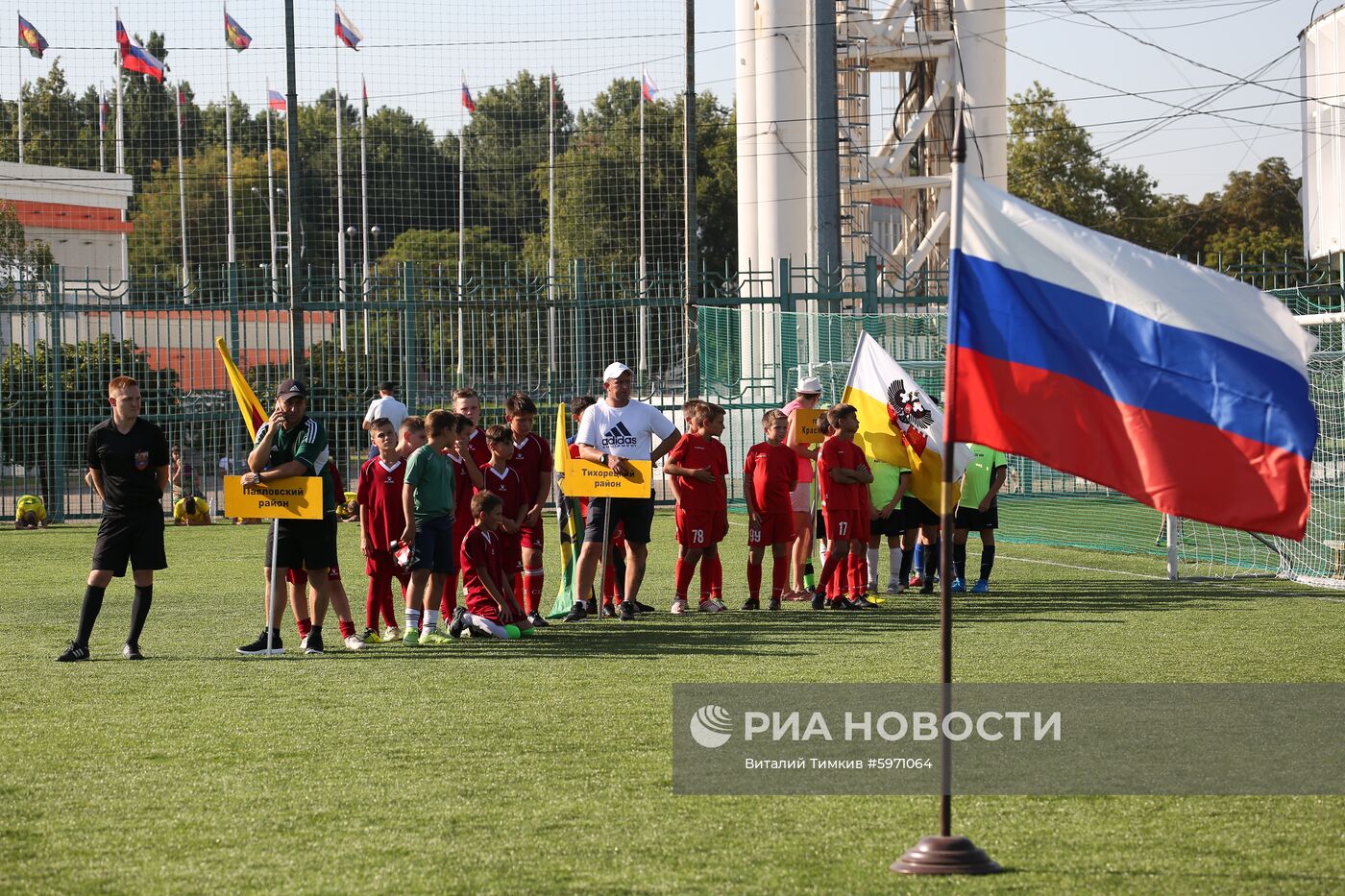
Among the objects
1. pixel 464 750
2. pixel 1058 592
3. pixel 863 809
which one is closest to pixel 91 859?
pixel 464 750

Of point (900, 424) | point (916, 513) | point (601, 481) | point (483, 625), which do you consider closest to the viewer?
point (483, 625)

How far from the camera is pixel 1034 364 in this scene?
5.69 meters

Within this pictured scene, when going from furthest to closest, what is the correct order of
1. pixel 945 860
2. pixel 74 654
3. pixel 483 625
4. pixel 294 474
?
pixel 483 625
pixel 294 474
pixel 74 654
pixel 945 860

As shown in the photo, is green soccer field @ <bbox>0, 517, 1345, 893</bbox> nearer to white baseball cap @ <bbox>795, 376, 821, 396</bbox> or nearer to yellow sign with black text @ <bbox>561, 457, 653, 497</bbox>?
yellow sign with black text @ <bbox>561, 457, 653, 497</bbox>

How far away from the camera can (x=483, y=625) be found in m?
11.7

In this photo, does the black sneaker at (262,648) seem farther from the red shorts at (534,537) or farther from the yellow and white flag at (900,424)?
the yellow and white flag at (900,424)

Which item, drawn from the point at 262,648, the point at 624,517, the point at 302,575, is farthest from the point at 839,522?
the point at 262,648

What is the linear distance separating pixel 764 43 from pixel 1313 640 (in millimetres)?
27046

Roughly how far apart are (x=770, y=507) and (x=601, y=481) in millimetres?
1668

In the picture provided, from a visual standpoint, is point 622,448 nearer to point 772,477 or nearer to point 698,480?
point 698,480

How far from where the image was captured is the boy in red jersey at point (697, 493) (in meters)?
13.4

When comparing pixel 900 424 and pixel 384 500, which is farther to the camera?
pixel 900 424

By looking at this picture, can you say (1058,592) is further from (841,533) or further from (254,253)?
(254,253)

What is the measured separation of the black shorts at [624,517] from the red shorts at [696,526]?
383 millimetres
